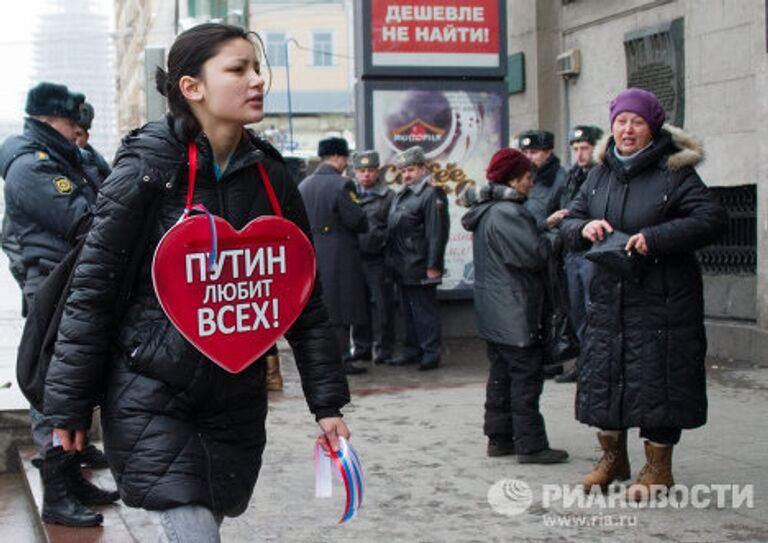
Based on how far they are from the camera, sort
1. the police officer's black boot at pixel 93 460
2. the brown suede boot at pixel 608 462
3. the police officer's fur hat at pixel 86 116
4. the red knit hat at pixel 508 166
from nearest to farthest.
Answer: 1. the brown suede boot at pixel 608 462
2. the police officer's fur hat at pixel 86 116
3. the police officer's black boot at pixel 93 460
4. the red knit hat at pixel 508 166

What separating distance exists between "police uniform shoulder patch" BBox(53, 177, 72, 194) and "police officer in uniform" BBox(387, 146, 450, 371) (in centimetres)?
539

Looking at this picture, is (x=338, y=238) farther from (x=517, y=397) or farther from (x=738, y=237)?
(x=517, y=397)

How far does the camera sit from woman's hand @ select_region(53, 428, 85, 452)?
3367 mm

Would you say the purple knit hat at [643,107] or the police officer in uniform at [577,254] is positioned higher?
the purple knit hat at [643,107]

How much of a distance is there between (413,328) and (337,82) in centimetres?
5212

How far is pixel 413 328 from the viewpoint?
441 inches

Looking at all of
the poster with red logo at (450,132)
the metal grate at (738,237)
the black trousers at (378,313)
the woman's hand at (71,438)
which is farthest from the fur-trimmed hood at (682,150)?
the poster with red logo at (450,132)

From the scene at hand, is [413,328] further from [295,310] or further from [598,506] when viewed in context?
[295,310]

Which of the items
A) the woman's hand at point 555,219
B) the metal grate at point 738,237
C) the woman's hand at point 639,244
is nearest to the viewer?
the woman's hand at point 639,244

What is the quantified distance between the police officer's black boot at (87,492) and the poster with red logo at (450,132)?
20.7ft

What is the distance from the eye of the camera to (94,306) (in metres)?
3.38

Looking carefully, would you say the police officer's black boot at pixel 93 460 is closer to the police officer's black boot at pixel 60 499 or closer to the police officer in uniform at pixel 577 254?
the police officer's black boot at pixel 60 499

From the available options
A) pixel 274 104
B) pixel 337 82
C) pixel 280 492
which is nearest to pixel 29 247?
pixel 280 492

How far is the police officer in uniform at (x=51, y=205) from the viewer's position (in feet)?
17.9
